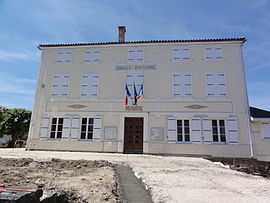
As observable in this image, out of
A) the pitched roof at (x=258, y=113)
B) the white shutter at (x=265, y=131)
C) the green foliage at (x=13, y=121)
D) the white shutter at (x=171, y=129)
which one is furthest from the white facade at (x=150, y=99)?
the green foliage at (x=13, y=121)

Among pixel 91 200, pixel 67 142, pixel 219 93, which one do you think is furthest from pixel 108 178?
pixel 219 93

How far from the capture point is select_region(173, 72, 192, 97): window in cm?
1154

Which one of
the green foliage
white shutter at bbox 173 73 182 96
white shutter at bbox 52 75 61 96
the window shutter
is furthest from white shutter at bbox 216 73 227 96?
the green foliage

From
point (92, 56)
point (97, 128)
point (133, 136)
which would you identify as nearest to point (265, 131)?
point (133, 136)

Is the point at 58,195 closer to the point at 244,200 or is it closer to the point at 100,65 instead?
the point at 244,200

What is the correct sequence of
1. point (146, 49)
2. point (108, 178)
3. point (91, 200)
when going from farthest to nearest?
point (146, 49), point (108, 178), point (91, 200)

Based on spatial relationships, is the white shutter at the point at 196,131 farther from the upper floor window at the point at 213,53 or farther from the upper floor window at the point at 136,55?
the upper floor window at the point at 136,55

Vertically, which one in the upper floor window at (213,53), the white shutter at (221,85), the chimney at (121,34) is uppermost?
the chimney at (121,34)

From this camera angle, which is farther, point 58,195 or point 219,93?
point 219,93

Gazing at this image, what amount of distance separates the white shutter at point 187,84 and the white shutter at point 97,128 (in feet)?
18.7

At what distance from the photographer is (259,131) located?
35.1 feet

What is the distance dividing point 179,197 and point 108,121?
8798mm

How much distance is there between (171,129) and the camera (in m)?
11.0

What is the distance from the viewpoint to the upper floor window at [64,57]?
13155mm
